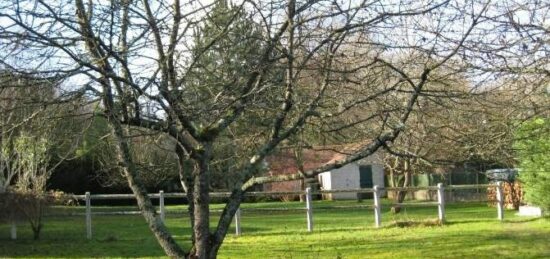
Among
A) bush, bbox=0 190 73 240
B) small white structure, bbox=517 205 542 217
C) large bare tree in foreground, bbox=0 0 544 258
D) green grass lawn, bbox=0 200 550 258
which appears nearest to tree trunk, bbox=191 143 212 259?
large bare tree in foreground, bbox=0 0 544 258

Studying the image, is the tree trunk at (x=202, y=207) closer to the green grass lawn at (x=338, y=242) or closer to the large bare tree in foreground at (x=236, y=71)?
the large bare tree in foreground at (x=236, y=71)

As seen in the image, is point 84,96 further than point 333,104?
No

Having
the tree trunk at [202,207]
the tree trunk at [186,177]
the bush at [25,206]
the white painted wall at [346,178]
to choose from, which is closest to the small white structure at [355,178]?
the white painted wall at [346,178]

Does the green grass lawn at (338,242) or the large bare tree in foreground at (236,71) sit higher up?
the large bare tree in foreground at (236,71)

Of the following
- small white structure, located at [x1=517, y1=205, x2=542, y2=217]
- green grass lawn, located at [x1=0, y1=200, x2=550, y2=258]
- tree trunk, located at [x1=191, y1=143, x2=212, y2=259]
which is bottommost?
green grass lawn, located at [x1=0, y1=200, x2=550, y2=258]

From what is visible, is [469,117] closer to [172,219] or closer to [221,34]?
[221,34]

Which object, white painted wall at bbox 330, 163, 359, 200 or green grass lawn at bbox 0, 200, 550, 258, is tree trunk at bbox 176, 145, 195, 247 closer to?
green grass lawn at bbox 0, 200, 550, 258

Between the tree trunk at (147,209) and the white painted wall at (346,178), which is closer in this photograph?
the tree trunk at (147,209)

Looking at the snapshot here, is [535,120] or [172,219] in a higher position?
[535,120]

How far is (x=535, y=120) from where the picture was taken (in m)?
9.35

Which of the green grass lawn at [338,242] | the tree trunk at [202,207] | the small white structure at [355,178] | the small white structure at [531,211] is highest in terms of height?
the small white structure at [355,178]

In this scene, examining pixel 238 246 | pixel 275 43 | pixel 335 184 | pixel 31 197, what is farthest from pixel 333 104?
pixel 335 184

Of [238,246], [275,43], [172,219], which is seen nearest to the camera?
[275,43]

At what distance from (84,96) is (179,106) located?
0.76 meters
